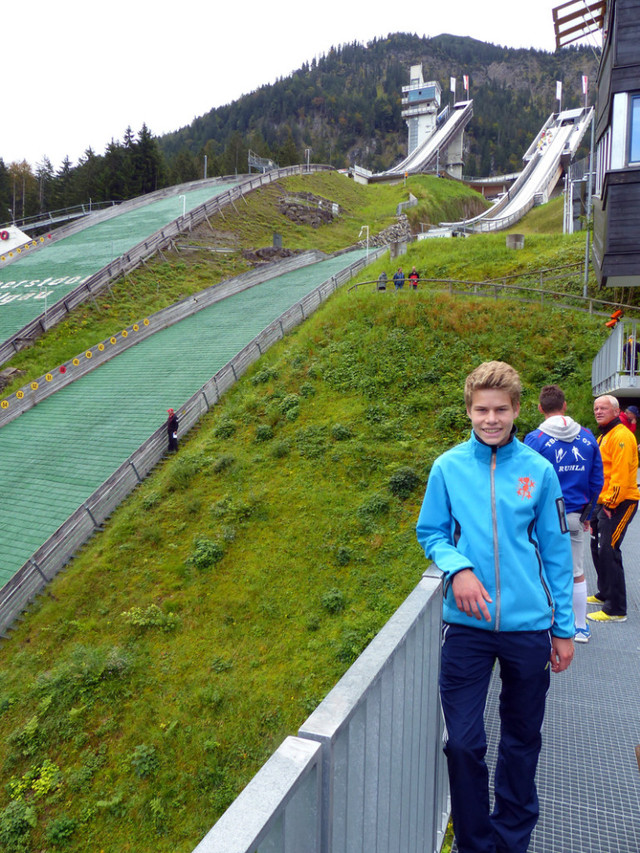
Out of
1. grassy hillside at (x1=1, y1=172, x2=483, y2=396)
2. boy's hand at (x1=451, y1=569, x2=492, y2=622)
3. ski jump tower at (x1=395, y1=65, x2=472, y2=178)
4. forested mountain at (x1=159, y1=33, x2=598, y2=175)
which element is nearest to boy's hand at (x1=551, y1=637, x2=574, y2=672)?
boy's hand at (x1=451, y1=569, x2=492, y2=622)

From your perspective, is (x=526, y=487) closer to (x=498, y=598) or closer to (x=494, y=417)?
(x=494, y=417)

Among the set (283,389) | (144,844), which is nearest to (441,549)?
(144,844)

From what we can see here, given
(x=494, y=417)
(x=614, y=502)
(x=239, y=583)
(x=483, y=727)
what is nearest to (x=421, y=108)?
(x=239, y=583)

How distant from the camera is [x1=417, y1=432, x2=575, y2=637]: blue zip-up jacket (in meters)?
2.80

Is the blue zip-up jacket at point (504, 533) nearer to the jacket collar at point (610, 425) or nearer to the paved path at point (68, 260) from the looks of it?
the jacket collar at point (610, 425)

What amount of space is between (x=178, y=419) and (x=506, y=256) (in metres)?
18.2

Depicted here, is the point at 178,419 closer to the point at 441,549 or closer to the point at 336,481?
the point at 336,481

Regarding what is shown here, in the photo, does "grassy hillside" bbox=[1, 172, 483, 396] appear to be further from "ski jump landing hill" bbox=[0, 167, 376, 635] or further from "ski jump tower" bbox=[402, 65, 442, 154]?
"ski jump tower" bbox=[402, 65, 442, 154]

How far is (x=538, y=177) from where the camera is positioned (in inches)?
2359

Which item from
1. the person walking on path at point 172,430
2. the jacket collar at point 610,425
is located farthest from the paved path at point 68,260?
the jacket collar at point 610,425

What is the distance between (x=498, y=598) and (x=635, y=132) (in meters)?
16.2

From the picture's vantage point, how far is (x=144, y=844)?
27.0ft

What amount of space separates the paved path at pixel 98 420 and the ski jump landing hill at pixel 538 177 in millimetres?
22129

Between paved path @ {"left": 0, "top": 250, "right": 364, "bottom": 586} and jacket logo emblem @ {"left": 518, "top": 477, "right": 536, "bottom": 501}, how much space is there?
14.1 m
